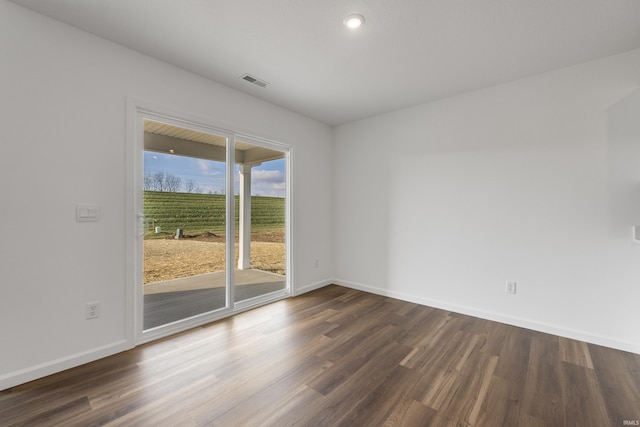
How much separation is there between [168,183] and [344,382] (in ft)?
7.98

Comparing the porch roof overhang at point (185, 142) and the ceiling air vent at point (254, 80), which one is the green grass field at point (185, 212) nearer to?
the porch roof overhang at point (185, 142)

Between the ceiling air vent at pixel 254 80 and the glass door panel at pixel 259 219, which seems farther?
the glass door panel at pixel 259 219

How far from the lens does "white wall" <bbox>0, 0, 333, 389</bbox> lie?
185 centimetres

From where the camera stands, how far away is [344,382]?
75.9 inches

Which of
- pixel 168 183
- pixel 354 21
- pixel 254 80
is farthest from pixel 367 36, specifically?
pixel 168 183

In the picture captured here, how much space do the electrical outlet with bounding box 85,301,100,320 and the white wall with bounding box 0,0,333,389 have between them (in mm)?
34

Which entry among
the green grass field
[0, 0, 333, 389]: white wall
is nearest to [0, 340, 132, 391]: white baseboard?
[0, 0, 333, 389]: white wall

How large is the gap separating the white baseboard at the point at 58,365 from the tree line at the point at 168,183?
1408mm

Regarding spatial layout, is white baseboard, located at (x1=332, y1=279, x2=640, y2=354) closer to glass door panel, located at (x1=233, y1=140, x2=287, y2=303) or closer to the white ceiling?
glass door panel, located at (x1=233, y1=140, x2=287, y2=303)

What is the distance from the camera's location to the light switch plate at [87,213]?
6.94 ft

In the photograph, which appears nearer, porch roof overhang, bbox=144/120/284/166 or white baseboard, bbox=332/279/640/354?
white baseboard, bbox=332/279/640/354

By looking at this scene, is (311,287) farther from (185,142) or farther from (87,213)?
(87,213)

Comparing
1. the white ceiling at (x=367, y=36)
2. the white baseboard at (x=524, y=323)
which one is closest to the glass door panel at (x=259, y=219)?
the white ceiling at (x=367, y=36)

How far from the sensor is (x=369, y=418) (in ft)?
5.24
